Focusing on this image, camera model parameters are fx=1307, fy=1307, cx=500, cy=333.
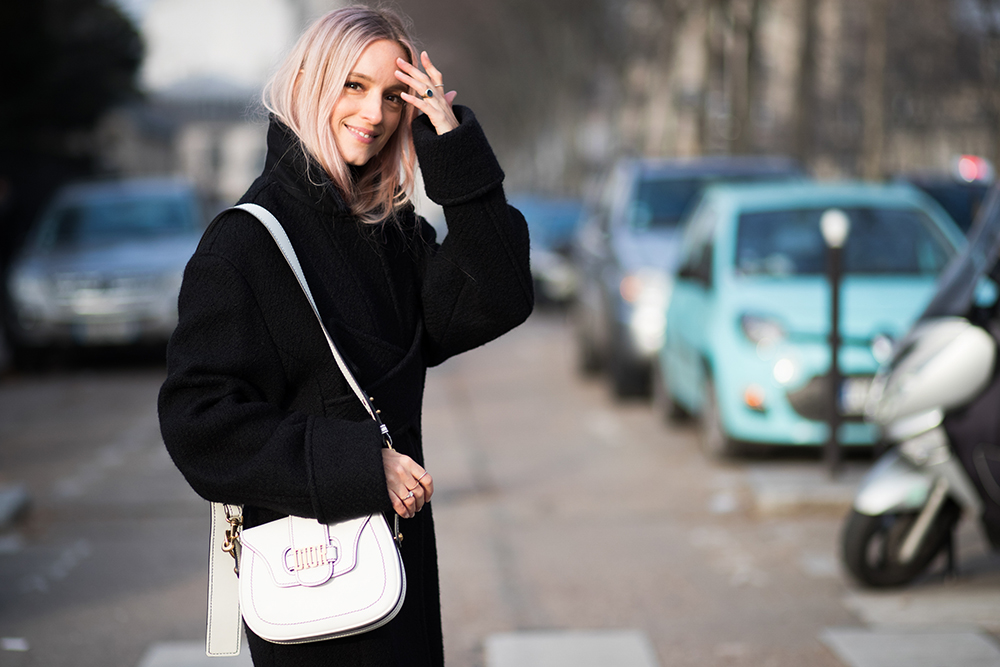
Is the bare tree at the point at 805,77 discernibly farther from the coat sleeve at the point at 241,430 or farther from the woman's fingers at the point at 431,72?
the coat sleeve at the point at 241,430

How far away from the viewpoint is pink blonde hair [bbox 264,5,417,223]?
2344mm

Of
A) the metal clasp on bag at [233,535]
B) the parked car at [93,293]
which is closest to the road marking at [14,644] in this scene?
the metal clasp on bag at [233,535]

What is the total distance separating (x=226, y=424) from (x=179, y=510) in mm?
5179

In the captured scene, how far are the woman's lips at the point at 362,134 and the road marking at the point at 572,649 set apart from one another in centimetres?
260

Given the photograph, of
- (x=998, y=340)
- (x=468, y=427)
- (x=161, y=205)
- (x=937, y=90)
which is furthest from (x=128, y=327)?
(x=937, y=90)

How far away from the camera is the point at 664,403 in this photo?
9.70 metres

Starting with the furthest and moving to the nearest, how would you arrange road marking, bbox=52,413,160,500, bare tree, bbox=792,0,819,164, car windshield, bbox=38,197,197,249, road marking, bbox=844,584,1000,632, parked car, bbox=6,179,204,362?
bare tree, bbox=792,0,819,164 → car windshield, bbox=38,197,197,249 → parked car, bbox=6,179,204,362 → road marking, bbox=52,413,160,500 → road marking, bbox=844,584,1000,632

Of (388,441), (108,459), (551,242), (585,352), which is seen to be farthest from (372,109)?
(551,242)

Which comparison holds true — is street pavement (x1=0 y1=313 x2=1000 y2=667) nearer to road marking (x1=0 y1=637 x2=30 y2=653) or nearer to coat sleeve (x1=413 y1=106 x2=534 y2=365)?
road marking (x1=0 y1=637 x2=30 y2=653)

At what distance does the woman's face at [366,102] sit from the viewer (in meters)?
2.37

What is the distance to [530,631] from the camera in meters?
4.93

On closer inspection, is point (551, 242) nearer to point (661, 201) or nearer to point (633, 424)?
point (661, 201)

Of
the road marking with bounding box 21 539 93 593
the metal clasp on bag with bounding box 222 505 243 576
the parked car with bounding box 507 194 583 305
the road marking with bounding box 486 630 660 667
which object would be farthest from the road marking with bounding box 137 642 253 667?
the parked car with bounding box 507 194 583 305

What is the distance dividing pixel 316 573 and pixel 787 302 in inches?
230
